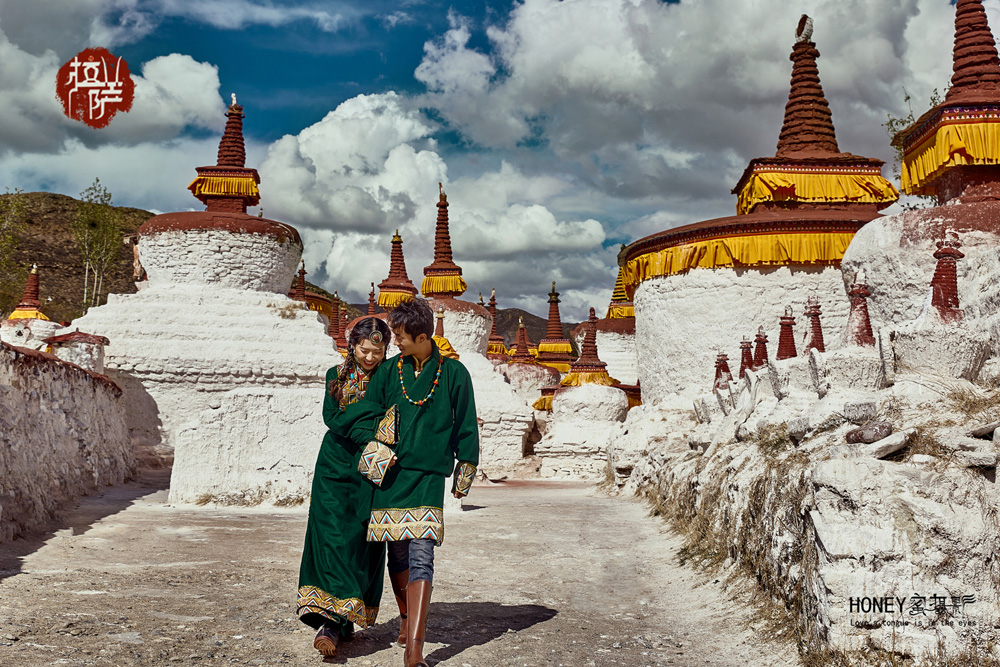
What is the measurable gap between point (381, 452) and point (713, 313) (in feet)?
39.4

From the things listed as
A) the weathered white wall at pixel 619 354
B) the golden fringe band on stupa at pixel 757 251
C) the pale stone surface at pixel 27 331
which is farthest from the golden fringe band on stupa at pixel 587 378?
the pale stone surface at pixel 27 331

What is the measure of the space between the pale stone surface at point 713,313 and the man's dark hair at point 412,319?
1101 cm

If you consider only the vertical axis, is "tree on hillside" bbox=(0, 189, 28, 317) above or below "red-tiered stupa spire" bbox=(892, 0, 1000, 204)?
above

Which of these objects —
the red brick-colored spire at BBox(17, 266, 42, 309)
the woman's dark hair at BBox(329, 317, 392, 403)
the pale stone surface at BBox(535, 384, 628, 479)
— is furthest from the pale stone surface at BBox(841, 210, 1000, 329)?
the red brick-colored spire at BBox(17, 266, 42, 309)

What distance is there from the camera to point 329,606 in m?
3.91

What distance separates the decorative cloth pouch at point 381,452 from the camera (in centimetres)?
393

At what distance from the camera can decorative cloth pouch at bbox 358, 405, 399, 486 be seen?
3.93 metres

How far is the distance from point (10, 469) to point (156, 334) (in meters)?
9.34

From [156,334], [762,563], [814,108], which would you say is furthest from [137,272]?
[762,563]

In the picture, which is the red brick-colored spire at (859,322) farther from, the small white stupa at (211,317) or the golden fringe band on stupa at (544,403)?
the golden fringe band on stupa at (544,403)

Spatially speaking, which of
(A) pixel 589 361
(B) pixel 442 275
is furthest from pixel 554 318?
(A) pixel 589 361

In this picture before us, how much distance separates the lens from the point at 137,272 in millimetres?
18891

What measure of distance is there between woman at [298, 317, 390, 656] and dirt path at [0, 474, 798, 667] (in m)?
0.19

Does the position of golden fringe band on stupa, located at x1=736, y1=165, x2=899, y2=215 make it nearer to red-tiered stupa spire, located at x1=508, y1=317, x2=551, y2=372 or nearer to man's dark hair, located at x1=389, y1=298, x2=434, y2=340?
man's dark hair, located at x1=389, y1=298, x2=434, y2=340
